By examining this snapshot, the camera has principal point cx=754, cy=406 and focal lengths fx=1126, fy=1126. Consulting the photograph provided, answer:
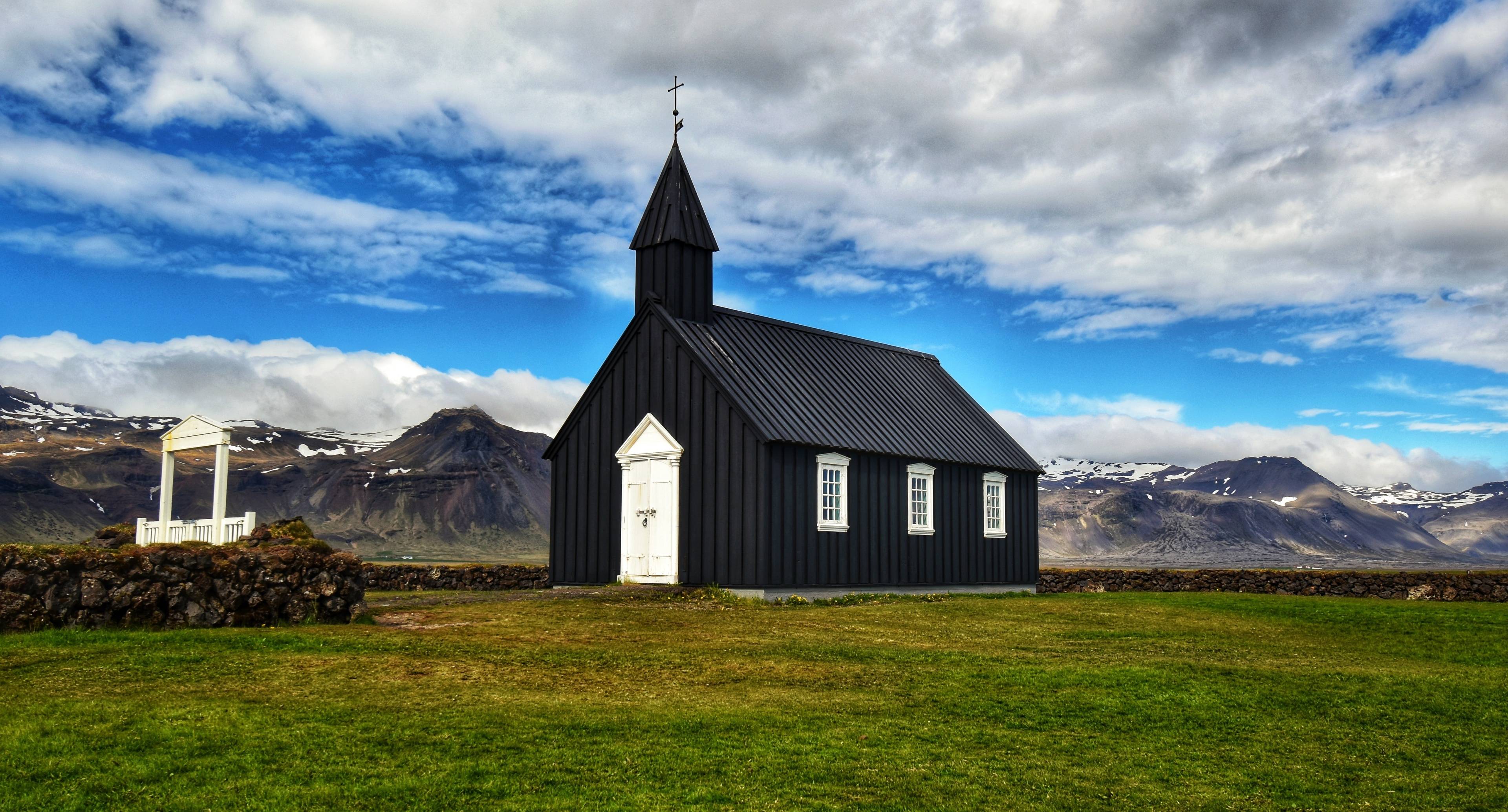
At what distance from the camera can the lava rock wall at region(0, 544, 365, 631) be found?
15.4 meters

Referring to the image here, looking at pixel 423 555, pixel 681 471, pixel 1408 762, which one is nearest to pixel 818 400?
pixel 681 471

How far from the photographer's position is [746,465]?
85.0ft

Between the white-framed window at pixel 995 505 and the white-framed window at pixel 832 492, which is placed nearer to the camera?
the white-framed window at pixel 832 492

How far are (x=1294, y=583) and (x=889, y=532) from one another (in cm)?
1661

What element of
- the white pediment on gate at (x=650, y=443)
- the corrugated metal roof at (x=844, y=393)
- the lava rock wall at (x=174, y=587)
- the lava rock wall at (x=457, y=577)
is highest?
the corrugated metal roof at (x=844, y=393)

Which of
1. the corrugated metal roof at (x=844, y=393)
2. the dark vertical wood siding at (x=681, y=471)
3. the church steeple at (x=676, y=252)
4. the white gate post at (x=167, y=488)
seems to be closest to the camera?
the dark vertical wood siding at (x=681, y=471)

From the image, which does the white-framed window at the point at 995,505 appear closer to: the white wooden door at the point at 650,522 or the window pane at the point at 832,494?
the window pane at the point at 832,494

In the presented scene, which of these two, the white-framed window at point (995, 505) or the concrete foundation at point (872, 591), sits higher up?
the white-framed window at point (995, 505)

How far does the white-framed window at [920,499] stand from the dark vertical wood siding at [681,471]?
6.23 m

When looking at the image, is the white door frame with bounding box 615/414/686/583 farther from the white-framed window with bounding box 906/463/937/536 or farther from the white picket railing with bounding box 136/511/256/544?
the white picket railing with bounding box 136/511/256/544

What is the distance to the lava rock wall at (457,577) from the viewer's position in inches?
1302

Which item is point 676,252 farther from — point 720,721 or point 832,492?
point 720,721

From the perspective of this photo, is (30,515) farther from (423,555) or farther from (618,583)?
(618,583)

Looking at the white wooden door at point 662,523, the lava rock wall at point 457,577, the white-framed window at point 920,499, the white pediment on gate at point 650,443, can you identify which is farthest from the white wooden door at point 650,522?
the white-framed window at point 920,499
